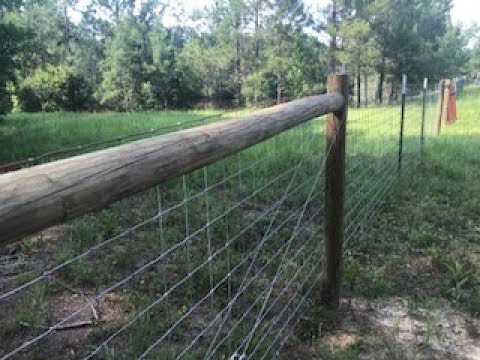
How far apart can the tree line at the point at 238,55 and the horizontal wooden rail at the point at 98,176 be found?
3203 cm

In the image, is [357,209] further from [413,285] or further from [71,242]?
[71,242]

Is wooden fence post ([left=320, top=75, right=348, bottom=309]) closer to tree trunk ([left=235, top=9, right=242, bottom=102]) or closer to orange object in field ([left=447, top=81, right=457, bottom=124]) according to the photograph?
orange object in field ([left=447, top=81, right=457, bottom=124])

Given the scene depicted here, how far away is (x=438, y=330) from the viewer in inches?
122

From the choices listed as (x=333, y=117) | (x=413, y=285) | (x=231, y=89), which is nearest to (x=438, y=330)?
(x=413, y=285)

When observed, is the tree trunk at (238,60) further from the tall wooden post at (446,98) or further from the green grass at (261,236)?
the green grass at (261,236)

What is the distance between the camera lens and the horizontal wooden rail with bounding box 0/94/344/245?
0.96 metres

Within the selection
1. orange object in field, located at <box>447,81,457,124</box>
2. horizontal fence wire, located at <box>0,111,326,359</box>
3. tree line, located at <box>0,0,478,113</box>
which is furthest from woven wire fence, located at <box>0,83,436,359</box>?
tree line, located at <box>0,0,478,113</box>

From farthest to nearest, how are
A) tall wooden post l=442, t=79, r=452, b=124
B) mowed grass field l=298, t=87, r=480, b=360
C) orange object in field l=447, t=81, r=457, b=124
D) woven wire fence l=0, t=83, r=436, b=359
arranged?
orange object in field l=447, t=81, r=457, b=124 < tall wooden post l=442, t=79, r=452, b=124 < mowed grass field l=298, t=87, r=480, b=360 < woven wire fence l=0, t=83, r=436, b=359

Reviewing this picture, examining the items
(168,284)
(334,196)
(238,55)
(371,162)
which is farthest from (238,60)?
(334,196)

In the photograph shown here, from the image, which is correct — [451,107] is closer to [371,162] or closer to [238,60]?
[371,162]

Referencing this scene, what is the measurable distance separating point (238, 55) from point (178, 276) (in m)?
50.8

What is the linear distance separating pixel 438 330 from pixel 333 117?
1.41 metres

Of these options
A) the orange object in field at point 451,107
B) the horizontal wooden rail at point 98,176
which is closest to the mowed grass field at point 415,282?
the horizontal wooden rail at point 98,176

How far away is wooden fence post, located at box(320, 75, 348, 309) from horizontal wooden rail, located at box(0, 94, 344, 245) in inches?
53.3
